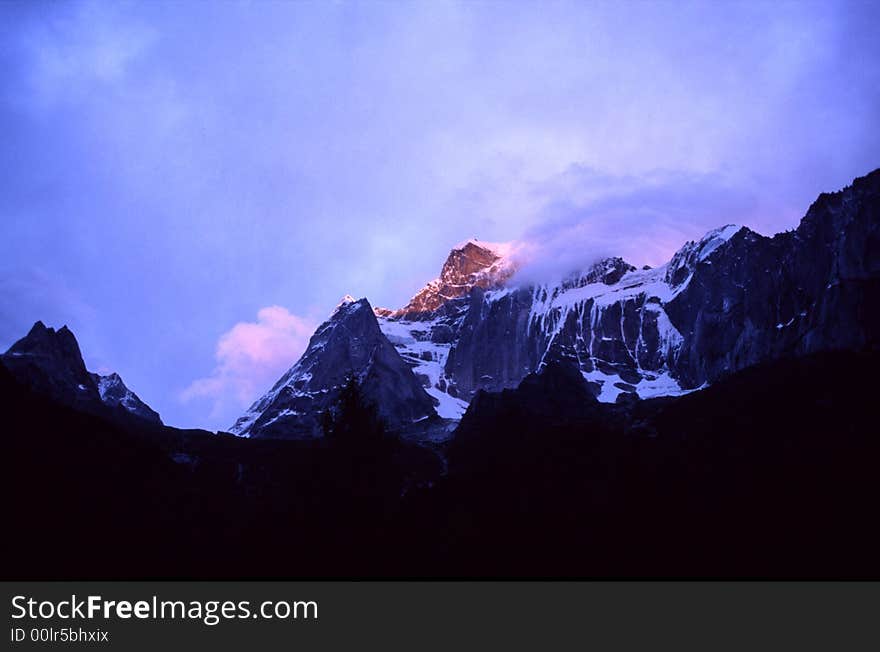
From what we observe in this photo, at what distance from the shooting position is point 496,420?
12488 cm

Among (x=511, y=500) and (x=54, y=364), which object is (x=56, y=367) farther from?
(x=511, y=500)

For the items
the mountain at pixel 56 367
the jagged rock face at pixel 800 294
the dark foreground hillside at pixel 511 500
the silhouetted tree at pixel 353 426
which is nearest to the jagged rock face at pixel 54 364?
the mountain at pixel 56 367

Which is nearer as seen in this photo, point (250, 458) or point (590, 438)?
point (590, 438)

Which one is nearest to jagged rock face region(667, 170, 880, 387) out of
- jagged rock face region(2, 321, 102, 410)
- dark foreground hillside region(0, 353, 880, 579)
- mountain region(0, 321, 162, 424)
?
dark foreground hillside region(0, 353, 880, 579)

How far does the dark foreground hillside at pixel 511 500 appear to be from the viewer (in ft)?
203

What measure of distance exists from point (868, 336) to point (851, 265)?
1409 centimetres

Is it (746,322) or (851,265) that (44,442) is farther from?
(746,322)

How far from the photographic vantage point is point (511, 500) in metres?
82.7

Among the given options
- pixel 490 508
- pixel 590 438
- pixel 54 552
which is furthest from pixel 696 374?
pixel 54 552

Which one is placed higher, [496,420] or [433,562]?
[496,420]

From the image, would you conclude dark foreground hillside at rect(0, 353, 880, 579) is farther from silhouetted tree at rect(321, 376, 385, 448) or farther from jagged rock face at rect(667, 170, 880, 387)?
jagged rock face at rect(667, 170, 880, 387)

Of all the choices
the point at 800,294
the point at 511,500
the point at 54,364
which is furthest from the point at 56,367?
the point at 800,294

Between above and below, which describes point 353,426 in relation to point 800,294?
below

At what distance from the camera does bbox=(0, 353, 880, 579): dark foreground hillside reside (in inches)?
2437
